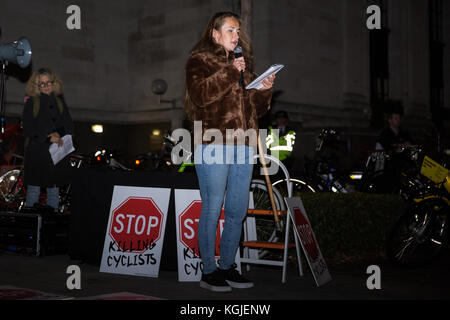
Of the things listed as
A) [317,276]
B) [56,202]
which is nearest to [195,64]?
[317,276]

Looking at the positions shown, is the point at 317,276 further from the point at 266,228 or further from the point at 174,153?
the point at 174,153

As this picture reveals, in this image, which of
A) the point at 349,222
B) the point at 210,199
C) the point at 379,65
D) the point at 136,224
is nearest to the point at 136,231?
the point at 136,224

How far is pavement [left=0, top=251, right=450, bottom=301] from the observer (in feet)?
17.2

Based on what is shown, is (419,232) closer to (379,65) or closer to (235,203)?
(235,203)

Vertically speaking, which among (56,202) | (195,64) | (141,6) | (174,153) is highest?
(141,6)

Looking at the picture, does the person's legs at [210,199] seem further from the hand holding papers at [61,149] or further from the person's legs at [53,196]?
the person's legs at [53,196]

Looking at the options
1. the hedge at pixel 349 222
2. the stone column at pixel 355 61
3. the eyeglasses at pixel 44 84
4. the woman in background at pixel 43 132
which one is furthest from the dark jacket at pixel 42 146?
the stone column at pixel 355 61

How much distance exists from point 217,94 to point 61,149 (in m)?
3.68

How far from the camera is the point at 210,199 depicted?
5379mm

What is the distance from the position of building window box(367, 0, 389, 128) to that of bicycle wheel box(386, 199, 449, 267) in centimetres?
1589

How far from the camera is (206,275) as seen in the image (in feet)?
18.0

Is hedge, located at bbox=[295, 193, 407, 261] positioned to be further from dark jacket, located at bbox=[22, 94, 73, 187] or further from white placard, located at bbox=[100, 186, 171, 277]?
dark jacket, located at bbox=[22, 94, 73, 187]

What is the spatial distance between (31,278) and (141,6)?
52.1 feet
